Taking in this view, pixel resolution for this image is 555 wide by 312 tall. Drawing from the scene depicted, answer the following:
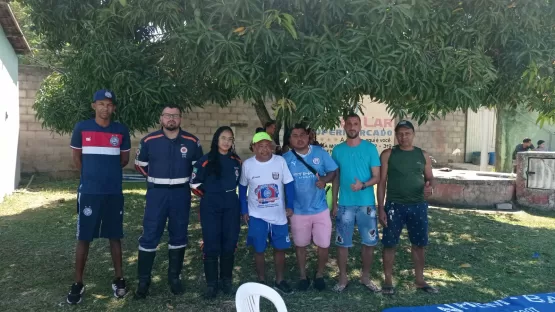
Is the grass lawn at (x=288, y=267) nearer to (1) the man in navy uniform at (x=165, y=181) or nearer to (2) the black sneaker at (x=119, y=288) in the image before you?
(2) the black sneaker at (x=119, y=288)

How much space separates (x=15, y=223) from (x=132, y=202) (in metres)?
2.33

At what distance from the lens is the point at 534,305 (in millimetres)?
4113

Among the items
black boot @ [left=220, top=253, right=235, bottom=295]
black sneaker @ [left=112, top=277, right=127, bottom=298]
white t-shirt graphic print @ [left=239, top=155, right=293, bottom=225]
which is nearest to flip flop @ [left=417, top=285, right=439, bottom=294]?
white t-shirt graphic print @ [left=239, top=155, right=293, bottom=225]

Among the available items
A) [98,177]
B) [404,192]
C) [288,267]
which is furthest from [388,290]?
[98,177]

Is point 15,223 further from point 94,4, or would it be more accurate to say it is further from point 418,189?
point 418,189

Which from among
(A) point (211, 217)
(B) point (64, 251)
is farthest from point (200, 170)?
(B) point (64, 251)

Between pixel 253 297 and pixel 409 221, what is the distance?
7.53 ft

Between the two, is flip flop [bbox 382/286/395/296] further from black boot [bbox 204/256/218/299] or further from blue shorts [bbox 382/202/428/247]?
black boot [bbox 204/256/218/299]

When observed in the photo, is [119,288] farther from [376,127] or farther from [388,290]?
[376,127]

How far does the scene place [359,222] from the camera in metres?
4.37

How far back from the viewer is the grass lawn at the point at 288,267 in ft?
13.6

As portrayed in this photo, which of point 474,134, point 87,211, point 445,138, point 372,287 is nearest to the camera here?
point 87,211

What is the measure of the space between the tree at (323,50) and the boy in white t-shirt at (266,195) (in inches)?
20.3

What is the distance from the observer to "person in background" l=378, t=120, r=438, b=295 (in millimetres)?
4262
